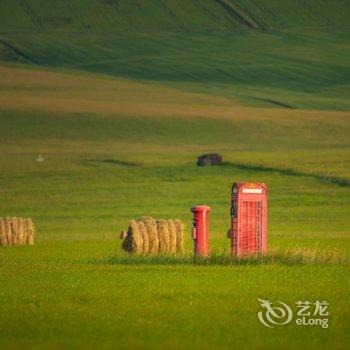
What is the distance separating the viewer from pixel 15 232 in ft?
92.2

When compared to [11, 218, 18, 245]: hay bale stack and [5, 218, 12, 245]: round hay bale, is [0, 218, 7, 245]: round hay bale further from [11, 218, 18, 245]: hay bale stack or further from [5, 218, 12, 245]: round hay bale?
[11, 218, 18, 245]: hay bale stack

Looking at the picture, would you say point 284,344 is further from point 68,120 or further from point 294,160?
point 68,120

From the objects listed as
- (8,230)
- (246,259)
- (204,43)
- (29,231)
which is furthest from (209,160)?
(204,43)

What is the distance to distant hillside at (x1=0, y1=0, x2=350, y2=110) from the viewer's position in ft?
360

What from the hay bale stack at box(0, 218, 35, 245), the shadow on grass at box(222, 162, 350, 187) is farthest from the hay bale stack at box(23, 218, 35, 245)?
the shadow on grass at box(222, 162, 350, 187)

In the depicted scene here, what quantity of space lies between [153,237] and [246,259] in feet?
8.98

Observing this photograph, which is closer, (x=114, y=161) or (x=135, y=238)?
(x=135, y=238)

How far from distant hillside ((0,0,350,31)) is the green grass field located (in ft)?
0.82

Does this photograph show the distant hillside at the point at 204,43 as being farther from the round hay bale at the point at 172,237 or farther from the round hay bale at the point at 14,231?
the round hay bale at the point at 172,237

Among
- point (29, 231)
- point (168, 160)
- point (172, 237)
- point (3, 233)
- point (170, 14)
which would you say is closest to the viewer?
point (172, 237)

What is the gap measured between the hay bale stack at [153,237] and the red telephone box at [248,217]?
6.83ft

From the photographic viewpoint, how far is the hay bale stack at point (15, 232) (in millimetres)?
27938

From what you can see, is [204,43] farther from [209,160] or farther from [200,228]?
[200,228]

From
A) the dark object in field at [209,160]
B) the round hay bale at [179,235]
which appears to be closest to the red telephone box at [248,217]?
the round hay bale at [179,235]
